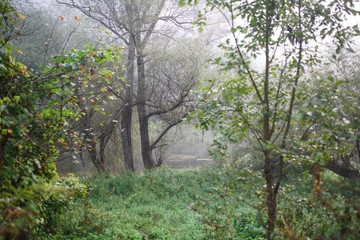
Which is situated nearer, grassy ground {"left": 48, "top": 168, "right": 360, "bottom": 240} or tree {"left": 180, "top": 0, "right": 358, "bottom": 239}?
tree {"left": 180, "top": 0, "right": 358, "bottom": 239}

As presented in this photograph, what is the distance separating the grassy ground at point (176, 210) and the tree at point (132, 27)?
2.19 metres

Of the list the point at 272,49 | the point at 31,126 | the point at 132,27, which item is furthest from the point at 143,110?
the point at 272,49

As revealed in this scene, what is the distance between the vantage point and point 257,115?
10.0 feet

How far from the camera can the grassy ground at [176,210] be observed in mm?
2937

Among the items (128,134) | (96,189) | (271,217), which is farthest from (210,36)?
(271,217)

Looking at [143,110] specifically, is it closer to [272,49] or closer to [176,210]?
[176,210]

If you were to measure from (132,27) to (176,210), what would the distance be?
658cm

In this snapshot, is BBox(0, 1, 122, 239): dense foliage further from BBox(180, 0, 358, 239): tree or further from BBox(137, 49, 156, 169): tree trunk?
BBox(137, 49, 156, 169): tree trunk

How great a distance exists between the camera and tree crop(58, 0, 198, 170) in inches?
375

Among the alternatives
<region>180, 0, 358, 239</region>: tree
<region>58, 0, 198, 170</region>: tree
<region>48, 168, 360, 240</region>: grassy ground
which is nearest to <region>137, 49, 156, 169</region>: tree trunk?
<region>58, 0, 198, 170</region>: tree

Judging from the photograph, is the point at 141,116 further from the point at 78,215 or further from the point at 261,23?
the point at 261,23

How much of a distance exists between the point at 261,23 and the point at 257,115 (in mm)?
1024

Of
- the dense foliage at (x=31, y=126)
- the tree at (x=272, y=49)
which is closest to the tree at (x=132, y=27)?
the dense foliage at (x=31, y=126)

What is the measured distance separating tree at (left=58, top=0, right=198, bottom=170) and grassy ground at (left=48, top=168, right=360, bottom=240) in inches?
86.3
